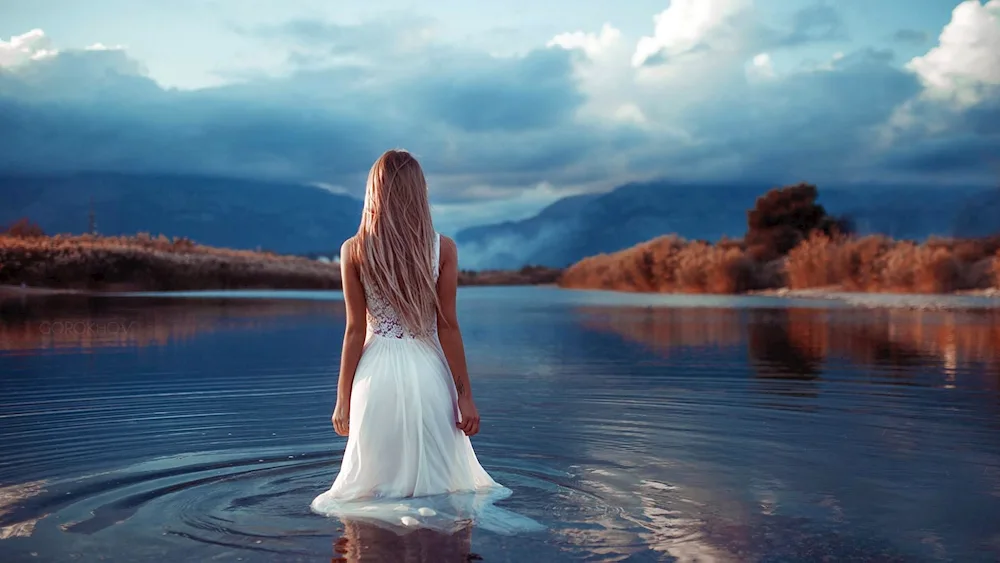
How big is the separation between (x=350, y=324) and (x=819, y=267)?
32.4 metres

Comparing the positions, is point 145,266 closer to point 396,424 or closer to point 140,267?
point 140,267

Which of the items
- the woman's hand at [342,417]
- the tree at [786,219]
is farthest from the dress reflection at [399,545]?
the tree at [786,219]

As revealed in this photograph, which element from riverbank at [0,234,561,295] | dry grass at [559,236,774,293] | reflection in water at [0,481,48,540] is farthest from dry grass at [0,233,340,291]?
reflection in water at [0,481,48,540]

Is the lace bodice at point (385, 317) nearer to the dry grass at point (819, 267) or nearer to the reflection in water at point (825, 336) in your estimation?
the reflection in water at point (825, 336)

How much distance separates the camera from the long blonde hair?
15.3 ft

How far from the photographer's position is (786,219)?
48.6 m

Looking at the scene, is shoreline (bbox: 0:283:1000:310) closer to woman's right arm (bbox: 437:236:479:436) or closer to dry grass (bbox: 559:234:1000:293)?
dry grass (bbox: 559:234:1000:293)

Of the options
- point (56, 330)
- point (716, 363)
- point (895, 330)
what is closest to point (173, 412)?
point (716, 363)

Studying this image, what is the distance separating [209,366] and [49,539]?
278 inches

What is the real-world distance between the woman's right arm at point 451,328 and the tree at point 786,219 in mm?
44139

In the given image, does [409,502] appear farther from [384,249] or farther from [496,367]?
[496,367]

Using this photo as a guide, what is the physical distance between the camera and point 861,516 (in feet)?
15.3

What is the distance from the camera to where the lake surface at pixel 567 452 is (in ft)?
13.9

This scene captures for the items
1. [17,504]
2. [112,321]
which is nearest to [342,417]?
[17,504]
